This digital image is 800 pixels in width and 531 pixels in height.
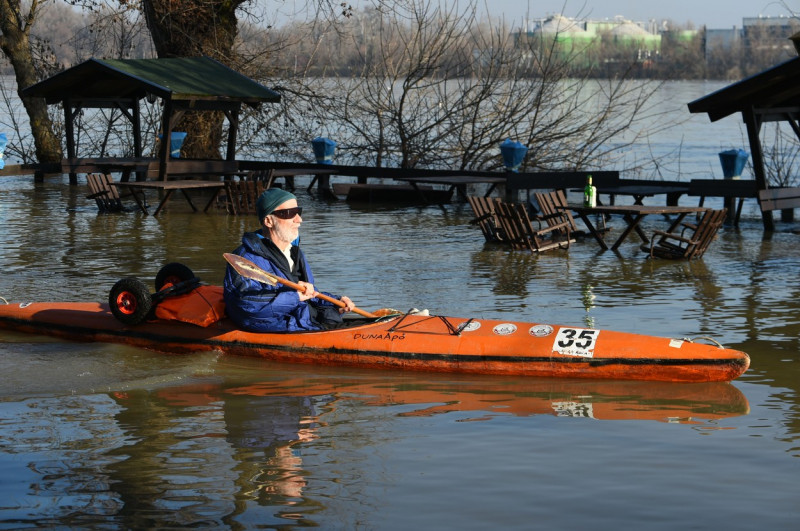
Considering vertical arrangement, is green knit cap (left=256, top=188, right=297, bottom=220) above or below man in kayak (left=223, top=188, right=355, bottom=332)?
above

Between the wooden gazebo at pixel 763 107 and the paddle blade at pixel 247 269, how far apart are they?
10.7 metres

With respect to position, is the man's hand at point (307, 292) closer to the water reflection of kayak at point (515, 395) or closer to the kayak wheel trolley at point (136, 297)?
the water reflection of kayak at point (515, 395)

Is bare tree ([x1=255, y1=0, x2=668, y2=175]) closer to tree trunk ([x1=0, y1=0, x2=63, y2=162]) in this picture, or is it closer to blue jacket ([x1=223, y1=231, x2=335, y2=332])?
tree trunk ([x1=0, y1=0, x2=63, y2=162])

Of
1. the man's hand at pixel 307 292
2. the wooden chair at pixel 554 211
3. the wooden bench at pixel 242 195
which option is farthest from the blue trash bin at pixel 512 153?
the man's hand at pixel 307 292

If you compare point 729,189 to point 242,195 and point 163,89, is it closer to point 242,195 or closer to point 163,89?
point 242,195

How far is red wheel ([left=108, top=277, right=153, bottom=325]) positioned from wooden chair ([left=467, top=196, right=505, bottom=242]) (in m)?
7.40

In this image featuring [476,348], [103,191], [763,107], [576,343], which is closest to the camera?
[576,343]

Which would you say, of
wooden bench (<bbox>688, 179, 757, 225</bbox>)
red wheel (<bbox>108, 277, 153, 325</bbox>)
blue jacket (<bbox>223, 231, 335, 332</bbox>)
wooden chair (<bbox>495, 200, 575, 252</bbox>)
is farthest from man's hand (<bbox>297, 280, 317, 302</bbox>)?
wooden bench (<bbox>688, 179, 757, 225</bbox>)

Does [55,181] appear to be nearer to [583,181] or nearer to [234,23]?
[234,23]

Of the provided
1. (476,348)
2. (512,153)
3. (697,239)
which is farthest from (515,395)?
(512,153)

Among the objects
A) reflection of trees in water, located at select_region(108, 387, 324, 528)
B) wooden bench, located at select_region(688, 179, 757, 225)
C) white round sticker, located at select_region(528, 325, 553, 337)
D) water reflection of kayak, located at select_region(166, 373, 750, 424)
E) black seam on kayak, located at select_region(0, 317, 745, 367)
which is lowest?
reflection of trees in water, located at select_region(108, 387, 324, 528)

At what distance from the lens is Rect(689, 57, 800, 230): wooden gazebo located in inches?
690

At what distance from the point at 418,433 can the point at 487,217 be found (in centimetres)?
965

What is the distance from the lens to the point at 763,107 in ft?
59.7
